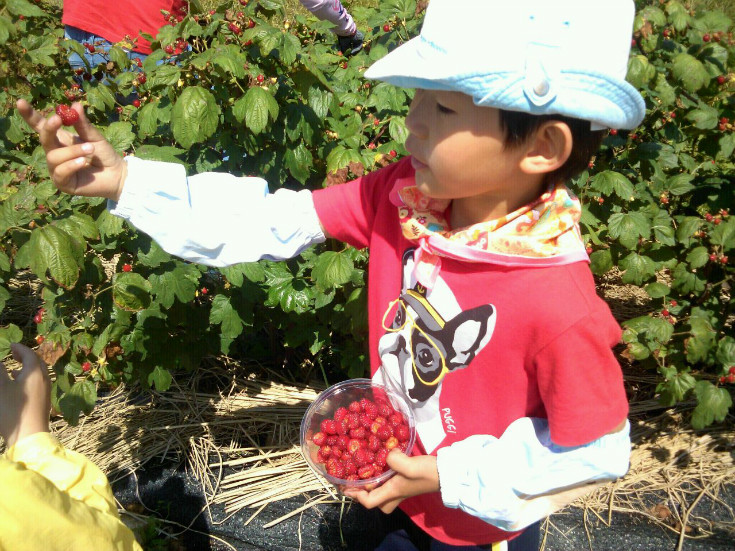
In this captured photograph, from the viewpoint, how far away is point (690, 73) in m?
2.27

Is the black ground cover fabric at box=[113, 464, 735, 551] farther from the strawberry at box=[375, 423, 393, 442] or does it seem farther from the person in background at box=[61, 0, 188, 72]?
the person in background at box=[61, 0, 188, 72]

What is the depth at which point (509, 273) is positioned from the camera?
1121mm

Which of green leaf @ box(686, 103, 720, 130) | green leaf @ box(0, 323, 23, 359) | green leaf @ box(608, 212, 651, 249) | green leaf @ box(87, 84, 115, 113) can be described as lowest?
green leaf @ box(0, 323, 23, 359)

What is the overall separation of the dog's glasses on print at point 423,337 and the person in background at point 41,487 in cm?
65

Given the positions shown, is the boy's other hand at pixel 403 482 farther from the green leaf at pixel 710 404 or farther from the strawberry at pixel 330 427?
the green leaf at pixel 710 404

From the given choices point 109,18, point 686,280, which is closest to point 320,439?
point 686,280

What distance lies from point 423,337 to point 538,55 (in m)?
0.58

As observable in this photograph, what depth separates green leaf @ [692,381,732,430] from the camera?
2.24 m

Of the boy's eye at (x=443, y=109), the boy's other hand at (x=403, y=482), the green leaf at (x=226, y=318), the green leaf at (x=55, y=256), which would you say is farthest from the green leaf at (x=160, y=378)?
the boy's eye at (x=443, y=109)

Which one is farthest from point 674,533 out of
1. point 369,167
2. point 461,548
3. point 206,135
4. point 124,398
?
point 124,398

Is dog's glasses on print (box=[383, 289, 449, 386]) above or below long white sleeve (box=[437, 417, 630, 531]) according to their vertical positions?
above

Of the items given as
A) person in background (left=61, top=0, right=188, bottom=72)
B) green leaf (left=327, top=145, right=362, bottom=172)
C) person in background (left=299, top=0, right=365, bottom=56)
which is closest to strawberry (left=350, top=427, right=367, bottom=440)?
green leaf (left=327, top=145, right=362, bottom=172)

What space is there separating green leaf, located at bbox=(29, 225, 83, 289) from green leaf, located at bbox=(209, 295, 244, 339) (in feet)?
2.02

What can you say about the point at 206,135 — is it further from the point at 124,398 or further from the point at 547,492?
the point at 124,398
